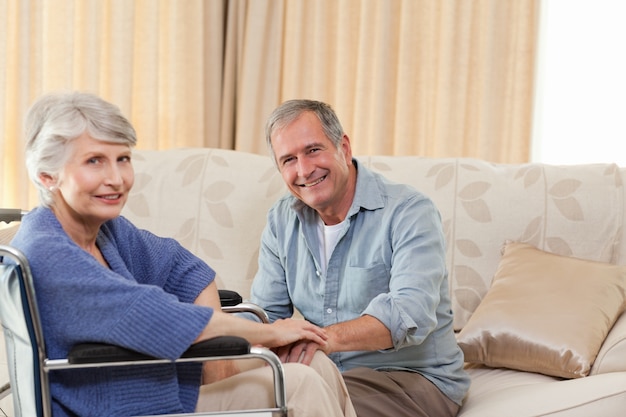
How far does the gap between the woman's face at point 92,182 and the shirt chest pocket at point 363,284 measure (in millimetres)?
731

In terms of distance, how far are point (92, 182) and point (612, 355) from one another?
1.46 m

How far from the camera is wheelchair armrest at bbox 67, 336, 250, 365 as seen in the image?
1395mm

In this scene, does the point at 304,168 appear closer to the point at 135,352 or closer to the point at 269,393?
the point at 269,393

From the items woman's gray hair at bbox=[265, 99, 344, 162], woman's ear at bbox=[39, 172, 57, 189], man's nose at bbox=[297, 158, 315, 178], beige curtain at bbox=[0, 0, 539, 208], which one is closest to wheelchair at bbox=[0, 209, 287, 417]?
woman's ear at bbox=[39, 172, 57, 189]

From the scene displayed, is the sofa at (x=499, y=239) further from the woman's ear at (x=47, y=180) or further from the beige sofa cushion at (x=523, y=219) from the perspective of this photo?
the woman's ear at (x=47, y=180)

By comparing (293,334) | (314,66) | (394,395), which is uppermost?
(314,66)

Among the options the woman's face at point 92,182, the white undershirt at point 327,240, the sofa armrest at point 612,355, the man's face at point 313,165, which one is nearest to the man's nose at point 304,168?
the man's face at point 313,165

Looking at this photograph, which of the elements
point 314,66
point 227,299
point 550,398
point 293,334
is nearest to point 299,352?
point 293,334

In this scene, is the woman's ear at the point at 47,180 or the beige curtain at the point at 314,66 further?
the beige curtain at the point at 314,66

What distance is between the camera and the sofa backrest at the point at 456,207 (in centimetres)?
264

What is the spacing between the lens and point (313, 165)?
7.11 ft

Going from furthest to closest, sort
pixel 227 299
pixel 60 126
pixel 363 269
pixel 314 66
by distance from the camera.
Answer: pixel 314 66
pixel 363 269
pixel 227 299
pixel 60 126

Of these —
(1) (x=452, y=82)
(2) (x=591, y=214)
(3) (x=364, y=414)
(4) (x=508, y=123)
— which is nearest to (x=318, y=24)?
(1) (x=452, y=82)

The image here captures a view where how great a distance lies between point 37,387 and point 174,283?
428mm
